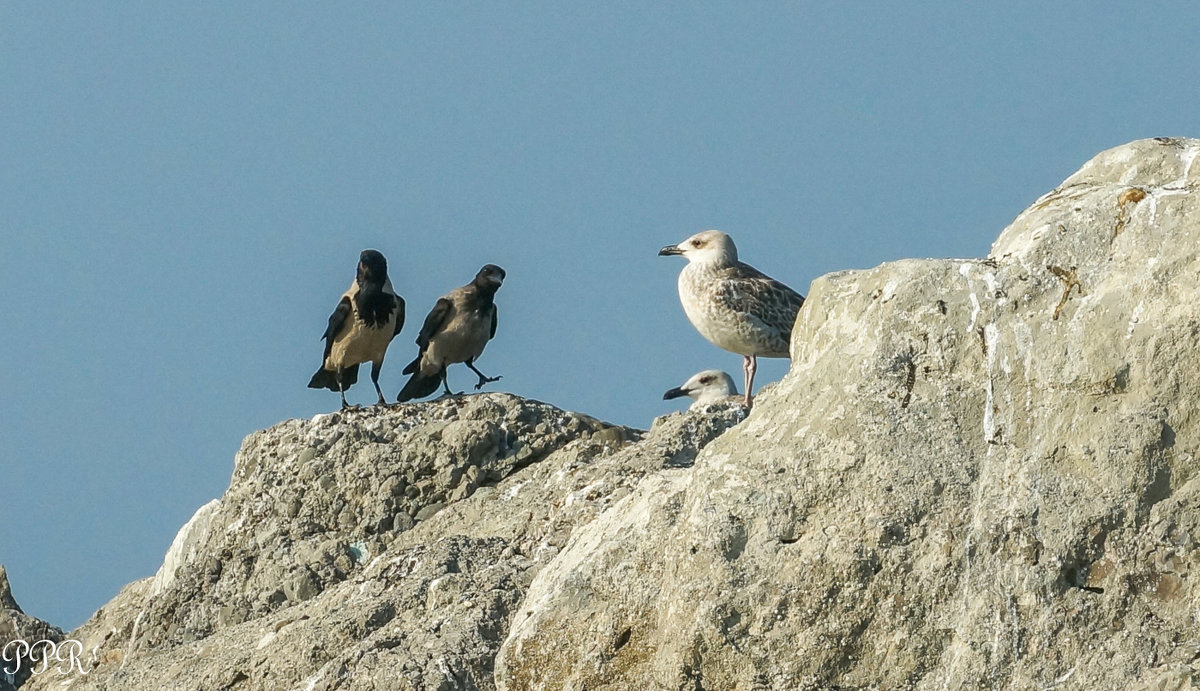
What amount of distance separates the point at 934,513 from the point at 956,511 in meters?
0.08

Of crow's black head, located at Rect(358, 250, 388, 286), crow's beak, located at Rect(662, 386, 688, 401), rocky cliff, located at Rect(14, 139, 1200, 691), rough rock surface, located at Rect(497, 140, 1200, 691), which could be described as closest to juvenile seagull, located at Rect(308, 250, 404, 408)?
crow's black head, located at Rect(358, 250, 388, 286)

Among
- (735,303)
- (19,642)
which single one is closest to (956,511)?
(735,303)

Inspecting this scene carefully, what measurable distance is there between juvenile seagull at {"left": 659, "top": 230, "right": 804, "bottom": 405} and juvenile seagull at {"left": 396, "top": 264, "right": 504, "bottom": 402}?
9.79 feet

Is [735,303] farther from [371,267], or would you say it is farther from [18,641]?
[18,641]

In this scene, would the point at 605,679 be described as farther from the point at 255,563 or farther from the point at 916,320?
the point at 255,563

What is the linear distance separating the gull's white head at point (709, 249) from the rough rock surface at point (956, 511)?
6423 mm

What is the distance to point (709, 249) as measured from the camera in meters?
13.4

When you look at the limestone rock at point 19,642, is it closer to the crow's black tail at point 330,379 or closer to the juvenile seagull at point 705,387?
the crow's black tail at point 330,379

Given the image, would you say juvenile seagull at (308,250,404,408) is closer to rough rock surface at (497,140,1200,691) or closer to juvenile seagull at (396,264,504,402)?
juvenile seagull at (396,264,504,402)

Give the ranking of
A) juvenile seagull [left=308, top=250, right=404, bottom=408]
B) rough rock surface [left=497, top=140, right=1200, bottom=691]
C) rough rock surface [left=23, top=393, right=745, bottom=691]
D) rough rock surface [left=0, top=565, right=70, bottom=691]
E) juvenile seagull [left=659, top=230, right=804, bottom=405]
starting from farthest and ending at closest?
1. juvenile seagull [left=308, top=250, right=404, bottom=408]
2. juvenile seagull [left=659, top=230, right=804, bottom=405]
3. rough rock surface [left=0, top=565, right=70, bottom=691]
4. rough rock surface [left=23, top=393, right=745, bottom=691]
5. rough rock surface [left=497, top=140, right=1200, bottom=691]

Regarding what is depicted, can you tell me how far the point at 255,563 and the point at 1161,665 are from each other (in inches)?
234

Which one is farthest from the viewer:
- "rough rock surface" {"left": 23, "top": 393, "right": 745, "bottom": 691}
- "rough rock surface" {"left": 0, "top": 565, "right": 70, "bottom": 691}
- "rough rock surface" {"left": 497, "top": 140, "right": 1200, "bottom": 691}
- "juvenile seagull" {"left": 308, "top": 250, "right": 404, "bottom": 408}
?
"juvenile seagull" {"left": 308, "top": 250, "right": 404, "bottom": 408}

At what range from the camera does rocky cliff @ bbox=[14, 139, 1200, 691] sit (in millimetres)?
6125

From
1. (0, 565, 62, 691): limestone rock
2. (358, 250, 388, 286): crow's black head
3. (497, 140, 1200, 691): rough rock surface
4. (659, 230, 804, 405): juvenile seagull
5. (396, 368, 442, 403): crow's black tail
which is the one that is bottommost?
(497, 140, 1200, 691): rough rock surface
